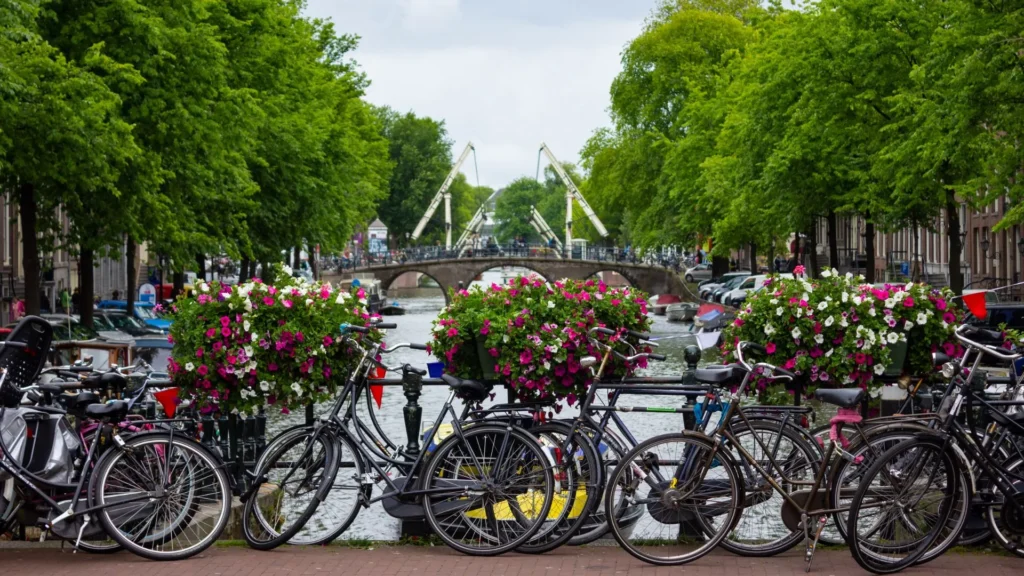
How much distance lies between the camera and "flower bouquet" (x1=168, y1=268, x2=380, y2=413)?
8609 millimetres

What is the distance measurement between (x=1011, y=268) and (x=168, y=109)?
2992 cm

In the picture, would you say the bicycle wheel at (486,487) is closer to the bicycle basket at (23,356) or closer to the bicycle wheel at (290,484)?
the bicycle wheel at (290,484)

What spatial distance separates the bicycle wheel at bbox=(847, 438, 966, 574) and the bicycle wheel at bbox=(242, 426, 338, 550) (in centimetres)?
281

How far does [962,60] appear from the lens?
24688 mm

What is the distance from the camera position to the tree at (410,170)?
346ft

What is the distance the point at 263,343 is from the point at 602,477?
7.09 feet

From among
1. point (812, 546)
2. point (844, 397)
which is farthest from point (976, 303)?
point (812, 546)

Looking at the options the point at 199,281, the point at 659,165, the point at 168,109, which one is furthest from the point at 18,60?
the point at 659,165

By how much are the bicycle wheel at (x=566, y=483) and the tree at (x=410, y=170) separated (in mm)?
97311

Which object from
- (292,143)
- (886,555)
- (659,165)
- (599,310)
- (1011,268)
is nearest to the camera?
(886,555)

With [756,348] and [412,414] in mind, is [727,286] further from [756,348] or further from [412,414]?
[412,414]

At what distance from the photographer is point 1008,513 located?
24.3 ft

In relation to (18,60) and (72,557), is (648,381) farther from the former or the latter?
(18,60)

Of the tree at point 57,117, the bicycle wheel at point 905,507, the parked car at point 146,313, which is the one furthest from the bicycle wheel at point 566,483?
→ the parked car at point 146,313
